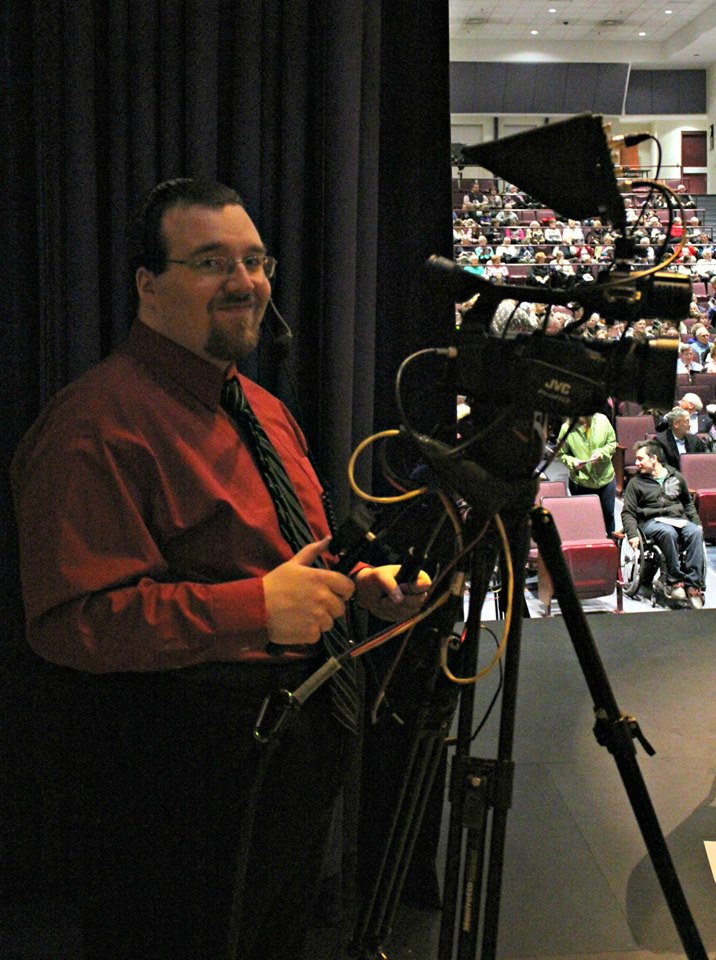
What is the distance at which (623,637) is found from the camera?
3627mm

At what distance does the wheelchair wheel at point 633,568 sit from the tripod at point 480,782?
12.8 ft

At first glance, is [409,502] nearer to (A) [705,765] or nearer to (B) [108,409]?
(B) [108,409]

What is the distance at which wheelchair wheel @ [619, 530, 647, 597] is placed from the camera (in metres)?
→ 5.18

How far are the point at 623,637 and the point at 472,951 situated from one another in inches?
99.5

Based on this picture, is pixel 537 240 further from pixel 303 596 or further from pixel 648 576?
pixel 303 596

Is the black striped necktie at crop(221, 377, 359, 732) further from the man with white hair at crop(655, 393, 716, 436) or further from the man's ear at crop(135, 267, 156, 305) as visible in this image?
the man with white hair at crop(655, 393, 716, 436)

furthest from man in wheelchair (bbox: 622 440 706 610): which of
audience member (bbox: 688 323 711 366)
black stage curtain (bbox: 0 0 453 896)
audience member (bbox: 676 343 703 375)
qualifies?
audience member (bbox: 688 323 711 366)

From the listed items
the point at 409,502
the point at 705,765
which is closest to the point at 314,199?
the point at 409,502

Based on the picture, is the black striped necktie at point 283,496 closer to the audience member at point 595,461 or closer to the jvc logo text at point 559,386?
the jvc logo text at point 559,386

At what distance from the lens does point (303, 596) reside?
1.16 meters

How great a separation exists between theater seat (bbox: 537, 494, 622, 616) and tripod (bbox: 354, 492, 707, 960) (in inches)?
118

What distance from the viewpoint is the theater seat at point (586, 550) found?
458cm

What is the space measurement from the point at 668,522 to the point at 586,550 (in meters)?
0.86

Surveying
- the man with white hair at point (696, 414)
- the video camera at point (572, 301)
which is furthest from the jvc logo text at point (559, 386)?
the man with white hair at point (696, 414)
